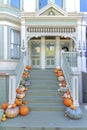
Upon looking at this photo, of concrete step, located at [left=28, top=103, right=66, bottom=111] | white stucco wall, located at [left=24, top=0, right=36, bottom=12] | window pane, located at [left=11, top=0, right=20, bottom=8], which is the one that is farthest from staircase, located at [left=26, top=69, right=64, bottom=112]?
window pane, located at [left=11, top=0, right=20, bottom=8]

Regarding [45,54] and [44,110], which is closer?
[44,110]

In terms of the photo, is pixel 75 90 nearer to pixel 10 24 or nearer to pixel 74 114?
pixel 74 114

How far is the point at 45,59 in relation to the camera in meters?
12.7

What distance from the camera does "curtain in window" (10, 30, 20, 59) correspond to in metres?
11.6

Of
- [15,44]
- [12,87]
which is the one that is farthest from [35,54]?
[12,87]

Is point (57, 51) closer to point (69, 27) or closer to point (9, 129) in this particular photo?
point (69, 27)

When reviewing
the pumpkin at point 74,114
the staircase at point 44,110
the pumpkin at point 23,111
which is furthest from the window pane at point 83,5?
the pumpkin at point 23,111

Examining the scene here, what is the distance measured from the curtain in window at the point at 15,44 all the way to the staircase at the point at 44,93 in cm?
225

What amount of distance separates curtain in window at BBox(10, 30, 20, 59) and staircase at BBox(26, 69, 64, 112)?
2251 mm

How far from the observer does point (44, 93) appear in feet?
26.8

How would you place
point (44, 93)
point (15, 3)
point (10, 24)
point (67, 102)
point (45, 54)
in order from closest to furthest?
point (67, 102) → point (44, 93) → point (10, 24) → point (15, 3) → point (45, 54)

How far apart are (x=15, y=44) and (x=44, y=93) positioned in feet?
16.1

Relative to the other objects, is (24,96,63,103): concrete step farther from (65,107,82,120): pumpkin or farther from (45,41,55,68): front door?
(45,41,55,68): front door

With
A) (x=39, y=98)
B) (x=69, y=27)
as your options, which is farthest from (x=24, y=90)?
(x=69, y=27)
